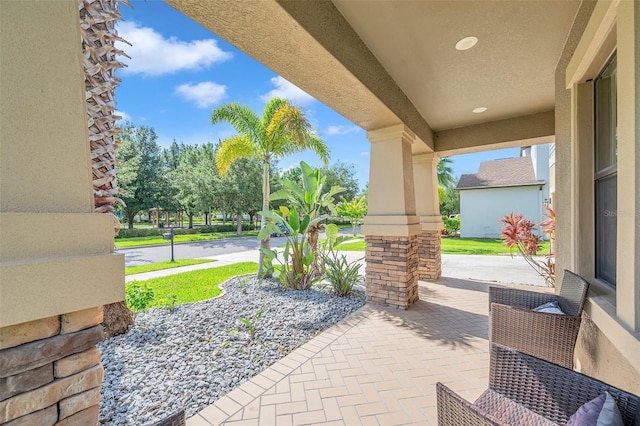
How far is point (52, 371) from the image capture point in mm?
1163

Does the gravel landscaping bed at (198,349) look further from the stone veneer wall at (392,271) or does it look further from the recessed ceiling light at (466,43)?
the recessed ceiling light at (466,43)

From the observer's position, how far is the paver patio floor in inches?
89.9

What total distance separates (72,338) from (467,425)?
181 centimetres

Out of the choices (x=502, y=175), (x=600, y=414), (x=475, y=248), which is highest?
(x=502, y=175)

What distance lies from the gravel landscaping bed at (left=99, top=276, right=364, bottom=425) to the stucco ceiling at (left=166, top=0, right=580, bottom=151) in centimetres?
338

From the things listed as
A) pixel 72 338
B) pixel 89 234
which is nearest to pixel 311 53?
pixel 89 234

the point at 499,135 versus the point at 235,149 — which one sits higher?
the point at 235,149

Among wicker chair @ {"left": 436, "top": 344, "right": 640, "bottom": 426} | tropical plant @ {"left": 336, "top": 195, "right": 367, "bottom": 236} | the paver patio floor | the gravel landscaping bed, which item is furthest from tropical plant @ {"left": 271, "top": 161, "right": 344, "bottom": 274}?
wicker chair @ {"left": 436, "top": 344, "right": 640, "bottom": 426}

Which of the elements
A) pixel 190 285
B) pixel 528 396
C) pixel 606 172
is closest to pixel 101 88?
pixel 528 396

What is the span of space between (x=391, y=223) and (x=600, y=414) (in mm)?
3914

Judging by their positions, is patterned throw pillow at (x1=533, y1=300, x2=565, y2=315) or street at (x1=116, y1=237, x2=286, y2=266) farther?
street at (x1=116, y1=237, x2=286, y2=266)

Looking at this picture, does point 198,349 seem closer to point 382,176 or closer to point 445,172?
point 382,176

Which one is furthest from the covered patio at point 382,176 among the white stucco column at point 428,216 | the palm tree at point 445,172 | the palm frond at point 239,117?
the palm tree at point 445,172

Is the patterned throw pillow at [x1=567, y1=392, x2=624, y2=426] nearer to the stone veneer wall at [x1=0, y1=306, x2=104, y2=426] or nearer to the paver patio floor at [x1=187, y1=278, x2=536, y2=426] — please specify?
the paver patio floor at [x1=187, y1=278, x2=536, y2=426]
